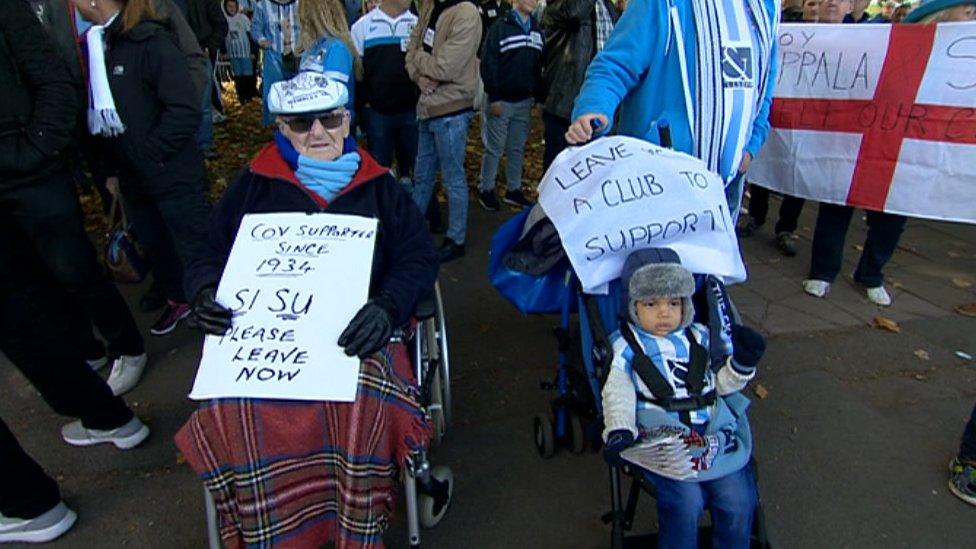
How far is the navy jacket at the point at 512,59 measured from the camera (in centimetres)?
509

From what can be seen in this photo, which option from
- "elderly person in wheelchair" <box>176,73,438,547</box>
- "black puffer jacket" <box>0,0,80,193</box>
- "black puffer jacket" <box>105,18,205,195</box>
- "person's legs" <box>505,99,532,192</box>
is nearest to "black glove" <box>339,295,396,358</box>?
"elderly person in wheelchair" <box>176,73,438,547</box>

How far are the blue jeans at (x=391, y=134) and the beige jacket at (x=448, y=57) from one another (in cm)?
31

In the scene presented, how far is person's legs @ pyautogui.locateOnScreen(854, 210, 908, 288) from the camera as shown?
4145 millimetres

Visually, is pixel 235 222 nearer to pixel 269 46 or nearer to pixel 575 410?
pixel 575 410

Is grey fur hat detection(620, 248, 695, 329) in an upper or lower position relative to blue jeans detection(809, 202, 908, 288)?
upper

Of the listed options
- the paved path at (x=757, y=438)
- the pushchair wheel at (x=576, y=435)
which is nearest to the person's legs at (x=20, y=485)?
the paved path at (x=757, y=438)

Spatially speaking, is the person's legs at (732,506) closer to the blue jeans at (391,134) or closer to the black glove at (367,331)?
the black glove at (367,331)

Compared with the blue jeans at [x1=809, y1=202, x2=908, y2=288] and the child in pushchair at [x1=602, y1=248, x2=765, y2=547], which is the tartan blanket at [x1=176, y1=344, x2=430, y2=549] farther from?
the blue jeans at [x1=809, y1=202, x2=908, y2=288]

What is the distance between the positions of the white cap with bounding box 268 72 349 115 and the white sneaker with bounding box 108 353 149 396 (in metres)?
1.92

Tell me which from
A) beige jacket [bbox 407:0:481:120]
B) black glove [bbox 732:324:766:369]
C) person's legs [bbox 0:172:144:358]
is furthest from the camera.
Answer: beige jacket [bbox 407:0:481:120]

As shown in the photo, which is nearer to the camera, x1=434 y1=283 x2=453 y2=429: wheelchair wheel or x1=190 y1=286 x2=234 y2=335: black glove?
x1=190 y1=286 x2=234 y2=335: black glove

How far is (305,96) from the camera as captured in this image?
88.8 inches

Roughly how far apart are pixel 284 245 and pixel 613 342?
1.13 metres

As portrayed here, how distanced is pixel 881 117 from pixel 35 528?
4.83m
